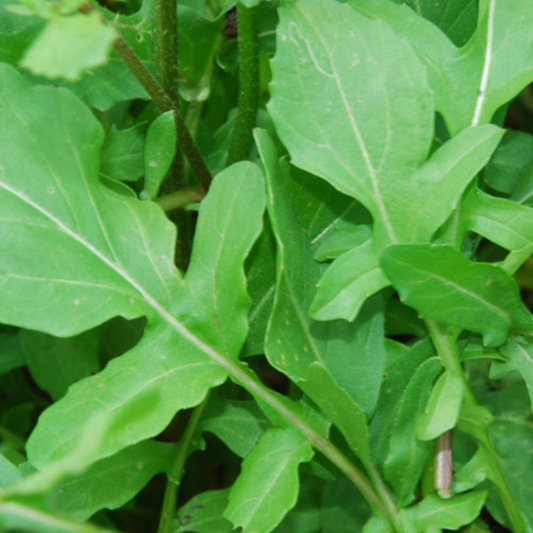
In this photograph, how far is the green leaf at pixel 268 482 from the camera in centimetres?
60

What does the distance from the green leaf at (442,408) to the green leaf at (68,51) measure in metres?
0.39

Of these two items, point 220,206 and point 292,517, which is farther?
point 292,517

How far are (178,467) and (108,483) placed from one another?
7cm

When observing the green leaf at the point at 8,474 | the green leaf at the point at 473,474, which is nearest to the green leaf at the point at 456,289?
the green leaf at the point at 473,474

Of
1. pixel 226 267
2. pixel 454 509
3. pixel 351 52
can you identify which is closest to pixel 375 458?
pixel 454 509

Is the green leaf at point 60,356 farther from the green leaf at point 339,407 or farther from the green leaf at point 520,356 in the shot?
the green leaf at point 520,356

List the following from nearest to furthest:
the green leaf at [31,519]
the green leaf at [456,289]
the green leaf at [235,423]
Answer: the green leaf at [31,519]
the green leaf at [456,289]
the green leaf at [235,423]

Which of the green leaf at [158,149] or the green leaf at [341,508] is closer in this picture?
the green leaf at [158,149]

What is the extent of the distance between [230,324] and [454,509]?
0.80ft

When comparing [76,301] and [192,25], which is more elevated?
[192,25]

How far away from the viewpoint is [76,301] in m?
0.63

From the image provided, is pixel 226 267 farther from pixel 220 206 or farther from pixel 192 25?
pixel 192 25

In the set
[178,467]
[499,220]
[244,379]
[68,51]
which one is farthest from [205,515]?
[68,51]

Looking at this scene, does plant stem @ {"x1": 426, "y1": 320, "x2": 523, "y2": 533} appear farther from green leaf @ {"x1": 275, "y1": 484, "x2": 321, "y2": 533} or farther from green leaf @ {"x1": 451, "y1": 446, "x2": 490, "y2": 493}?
green leaf @ {"x1": 275, "y1": 484, "x2": 321, "y2": 533}
